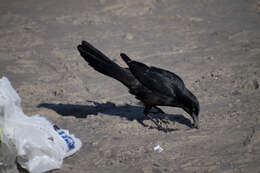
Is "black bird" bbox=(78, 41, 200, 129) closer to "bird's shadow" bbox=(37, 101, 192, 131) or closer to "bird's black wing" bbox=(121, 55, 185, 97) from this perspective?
"bird's black wing" bbox=(121, 55, 185, 97)

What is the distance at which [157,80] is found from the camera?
20.2 ft

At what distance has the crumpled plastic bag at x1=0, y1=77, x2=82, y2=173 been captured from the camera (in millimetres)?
4492

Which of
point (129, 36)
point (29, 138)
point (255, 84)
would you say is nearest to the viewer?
point (29, 138)

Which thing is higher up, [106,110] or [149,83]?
[149,83]

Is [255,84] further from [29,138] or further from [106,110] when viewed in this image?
[29,138]

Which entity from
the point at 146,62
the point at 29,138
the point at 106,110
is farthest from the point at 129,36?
the point at 29,138

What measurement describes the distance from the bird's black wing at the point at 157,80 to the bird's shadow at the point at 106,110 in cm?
55

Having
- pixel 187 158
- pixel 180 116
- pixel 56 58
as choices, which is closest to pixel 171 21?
pixel 56 58

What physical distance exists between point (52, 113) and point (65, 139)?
151 centimetres

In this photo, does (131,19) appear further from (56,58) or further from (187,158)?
(187,158)

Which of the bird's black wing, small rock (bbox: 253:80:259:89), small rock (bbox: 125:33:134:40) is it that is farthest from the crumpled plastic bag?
small rock (bbox: 125:33:134:40)

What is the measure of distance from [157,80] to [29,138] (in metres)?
2.32

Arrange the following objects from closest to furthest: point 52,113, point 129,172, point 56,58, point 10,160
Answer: point 10,160 < point 129,172 < point 52,113 < point 56,58

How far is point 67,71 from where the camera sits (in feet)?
25.7
